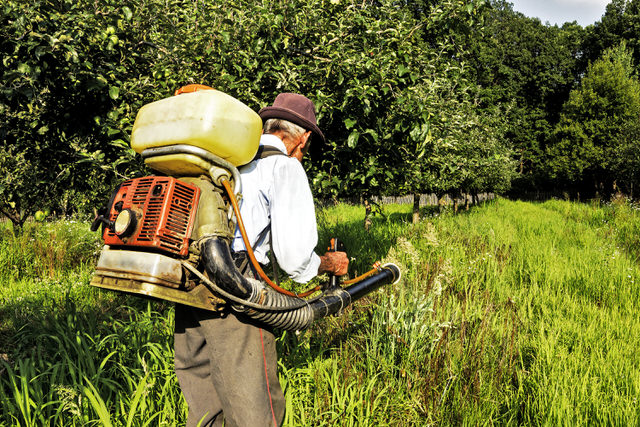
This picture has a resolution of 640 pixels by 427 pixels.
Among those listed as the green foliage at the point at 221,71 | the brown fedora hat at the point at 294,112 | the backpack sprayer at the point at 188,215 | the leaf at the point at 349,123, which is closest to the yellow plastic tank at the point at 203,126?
the backpack sprayer at the point at 188,215

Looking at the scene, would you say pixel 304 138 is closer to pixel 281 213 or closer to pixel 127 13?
pixel 281 213

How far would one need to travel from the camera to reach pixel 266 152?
2.10m

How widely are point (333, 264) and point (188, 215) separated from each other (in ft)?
3.01

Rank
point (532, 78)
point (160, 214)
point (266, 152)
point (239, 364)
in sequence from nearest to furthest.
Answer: point (160, 214) → point (239, 364) → point (266, 152) → point (532, 78)

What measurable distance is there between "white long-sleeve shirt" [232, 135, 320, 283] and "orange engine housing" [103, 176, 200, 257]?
A: 1.14 ft

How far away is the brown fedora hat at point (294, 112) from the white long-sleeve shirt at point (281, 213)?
1.01 feet

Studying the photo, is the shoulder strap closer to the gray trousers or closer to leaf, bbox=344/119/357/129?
the gray trousers

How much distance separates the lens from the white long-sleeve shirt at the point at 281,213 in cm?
196

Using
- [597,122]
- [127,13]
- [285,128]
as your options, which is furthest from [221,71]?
[597,122]

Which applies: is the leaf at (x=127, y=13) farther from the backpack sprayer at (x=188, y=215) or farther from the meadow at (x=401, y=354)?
the meadow at (x=401, y=354)

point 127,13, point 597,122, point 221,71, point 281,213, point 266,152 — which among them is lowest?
point 281,213

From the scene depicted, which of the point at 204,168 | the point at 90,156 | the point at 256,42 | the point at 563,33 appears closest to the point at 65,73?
the point at 90,156

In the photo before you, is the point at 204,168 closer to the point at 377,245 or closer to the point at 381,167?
the point at 381,167

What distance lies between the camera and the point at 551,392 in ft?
8.39
